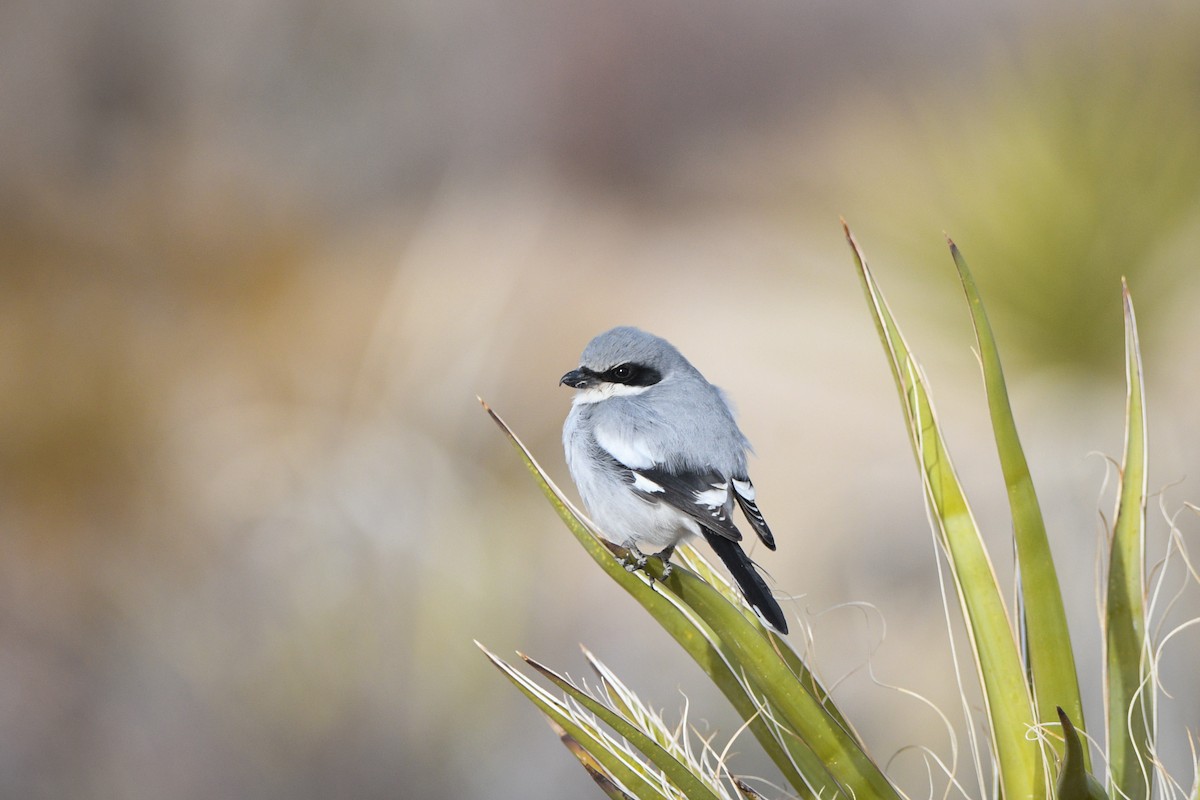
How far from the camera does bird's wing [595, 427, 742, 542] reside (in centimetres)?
131

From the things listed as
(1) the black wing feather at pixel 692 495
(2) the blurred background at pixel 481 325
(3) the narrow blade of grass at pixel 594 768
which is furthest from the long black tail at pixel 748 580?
(2) the blurred background at pixel 481 325

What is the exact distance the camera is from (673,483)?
4.60ft

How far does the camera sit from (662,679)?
479 cm

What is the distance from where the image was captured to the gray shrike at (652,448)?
1.39m

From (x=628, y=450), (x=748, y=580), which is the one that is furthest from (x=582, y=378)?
(x=748, y=580)

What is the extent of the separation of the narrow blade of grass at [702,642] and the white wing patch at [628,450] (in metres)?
0.40

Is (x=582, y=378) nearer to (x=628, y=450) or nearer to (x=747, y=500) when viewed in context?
(x=628, y=450)

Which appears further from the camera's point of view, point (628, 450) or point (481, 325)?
point (481, 325)

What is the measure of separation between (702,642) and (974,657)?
0.27 meters

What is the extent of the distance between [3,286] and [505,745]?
13.7 feet

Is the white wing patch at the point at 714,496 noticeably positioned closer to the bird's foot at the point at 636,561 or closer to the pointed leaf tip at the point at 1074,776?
the bird's foot at the point at 636,561

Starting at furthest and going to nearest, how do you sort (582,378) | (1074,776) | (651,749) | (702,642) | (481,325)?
(481,325), (582,378), (702,642), (651,749), (1074,776)

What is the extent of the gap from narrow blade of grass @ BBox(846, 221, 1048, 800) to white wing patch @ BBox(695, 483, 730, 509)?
0.37 meters

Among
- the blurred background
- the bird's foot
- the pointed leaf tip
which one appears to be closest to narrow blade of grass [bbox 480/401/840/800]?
the pointed leaf tip
